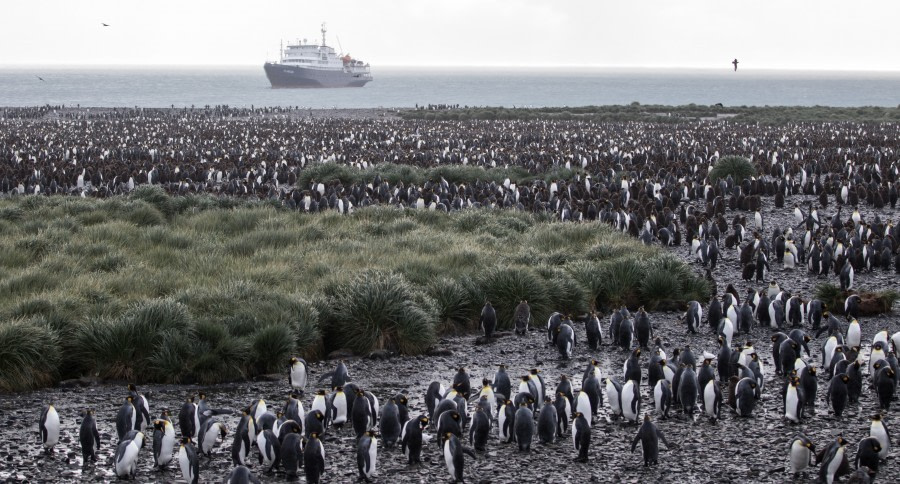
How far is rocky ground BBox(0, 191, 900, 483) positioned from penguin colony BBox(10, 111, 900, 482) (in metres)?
0.09

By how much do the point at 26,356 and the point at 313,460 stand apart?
380cm

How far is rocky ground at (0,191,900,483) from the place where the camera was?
726 cm

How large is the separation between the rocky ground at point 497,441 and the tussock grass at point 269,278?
397 mm

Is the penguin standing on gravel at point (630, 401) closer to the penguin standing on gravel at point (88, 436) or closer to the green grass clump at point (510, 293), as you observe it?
the green grass clump at point (510, 293)

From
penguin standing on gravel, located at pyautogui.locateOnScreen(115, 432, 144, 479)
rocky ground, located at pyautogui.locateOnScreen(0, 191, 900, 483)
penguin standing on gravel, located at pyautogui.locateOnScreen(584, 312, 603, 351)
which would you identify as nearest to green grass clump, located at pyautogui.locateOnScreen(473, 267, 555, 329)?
rocky ground, located at pyautogui.locateOnScreen(0, 191, 900, 483)

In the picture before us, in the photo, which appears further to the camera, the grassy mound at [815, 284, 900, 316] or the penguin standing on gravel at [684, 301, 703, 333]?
the grassy mound at [815, 284, 900, 316]

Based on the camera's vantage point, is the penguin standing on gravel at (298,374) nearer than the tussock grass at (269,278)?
Yes

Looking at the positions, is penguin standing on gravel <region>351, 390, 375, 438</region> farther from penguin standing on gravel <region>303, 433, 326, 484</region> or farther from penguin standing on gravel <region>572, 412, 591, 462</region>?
penguin standing on gravel <region>572, 412, 591, 462</region>

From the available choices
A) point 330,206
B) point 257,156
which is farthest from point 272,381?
point 257,156

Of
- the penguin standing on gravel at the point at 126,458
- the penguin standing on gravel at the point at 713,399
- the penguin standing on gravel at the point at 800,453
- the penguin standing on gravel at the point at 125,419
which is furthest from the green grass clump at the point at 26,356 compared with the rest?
the penguin standing on gravel at the point at 800,453

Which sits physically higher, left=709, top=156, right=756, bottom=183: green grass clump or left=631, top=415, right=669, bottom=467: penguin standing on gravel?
left=709, top=156, right=756, bottom=183: green grass clump

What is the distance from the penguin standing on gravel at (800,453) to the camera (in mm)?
7121

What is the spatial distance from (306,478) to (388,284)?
13.7 ft

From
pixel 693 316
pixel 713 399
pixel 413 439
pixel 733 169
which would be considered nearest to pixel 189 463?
pixel 413 439
